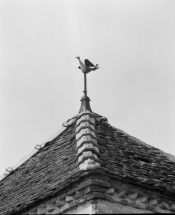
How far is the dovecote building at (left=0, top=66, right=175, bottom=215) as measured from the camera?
14406mm

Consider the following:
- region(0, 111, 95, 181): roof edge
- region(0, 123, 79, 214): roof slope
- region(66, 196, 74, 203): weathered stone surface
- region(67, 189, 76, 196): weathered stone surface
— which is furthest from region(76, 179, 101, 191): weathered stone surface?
region(0, 111, 95, 181): roof edge

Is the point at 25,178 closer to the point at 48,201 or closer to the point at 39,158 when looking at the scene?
the point at 39,158

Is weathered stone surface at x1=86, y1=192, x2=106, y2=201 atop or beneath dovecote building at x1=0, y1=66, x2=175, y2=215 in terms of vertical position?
beneath

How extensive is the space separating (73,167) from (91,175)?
0.96 meters

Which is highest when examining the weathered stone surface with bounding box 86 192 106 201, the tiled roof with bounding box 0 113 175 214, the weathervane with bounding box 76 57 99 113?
the weathervane with bounding box 76 57 99 113

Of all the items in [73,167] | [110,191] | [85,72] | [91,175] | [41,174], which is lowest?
[110,191]

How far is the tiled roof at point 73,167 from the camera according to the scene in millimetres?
15078

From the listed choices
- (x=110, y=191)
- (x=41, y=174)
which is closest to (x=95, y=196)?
(x=110, y=191)

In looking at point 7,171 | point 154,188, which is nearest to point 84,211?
point 154,188

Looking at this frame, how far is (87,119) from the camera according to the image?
54.6 feet

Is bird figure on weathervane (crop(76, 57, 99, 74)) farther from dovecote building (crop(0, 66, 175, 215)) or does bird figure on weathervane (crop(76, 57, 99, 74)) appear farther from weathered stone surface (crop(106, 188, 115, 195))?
weathered stone surface (crop(106, 188, 115, 195))

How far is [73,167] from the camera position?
50.0ft

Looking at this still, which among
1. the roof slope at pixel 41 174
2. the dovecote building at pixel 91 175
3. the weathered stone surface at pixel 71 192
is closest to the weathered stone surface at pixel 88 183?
the dovecote building at pixel 91 175

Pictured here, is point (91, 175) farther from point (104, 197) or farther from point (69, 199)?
point (69, 199)
